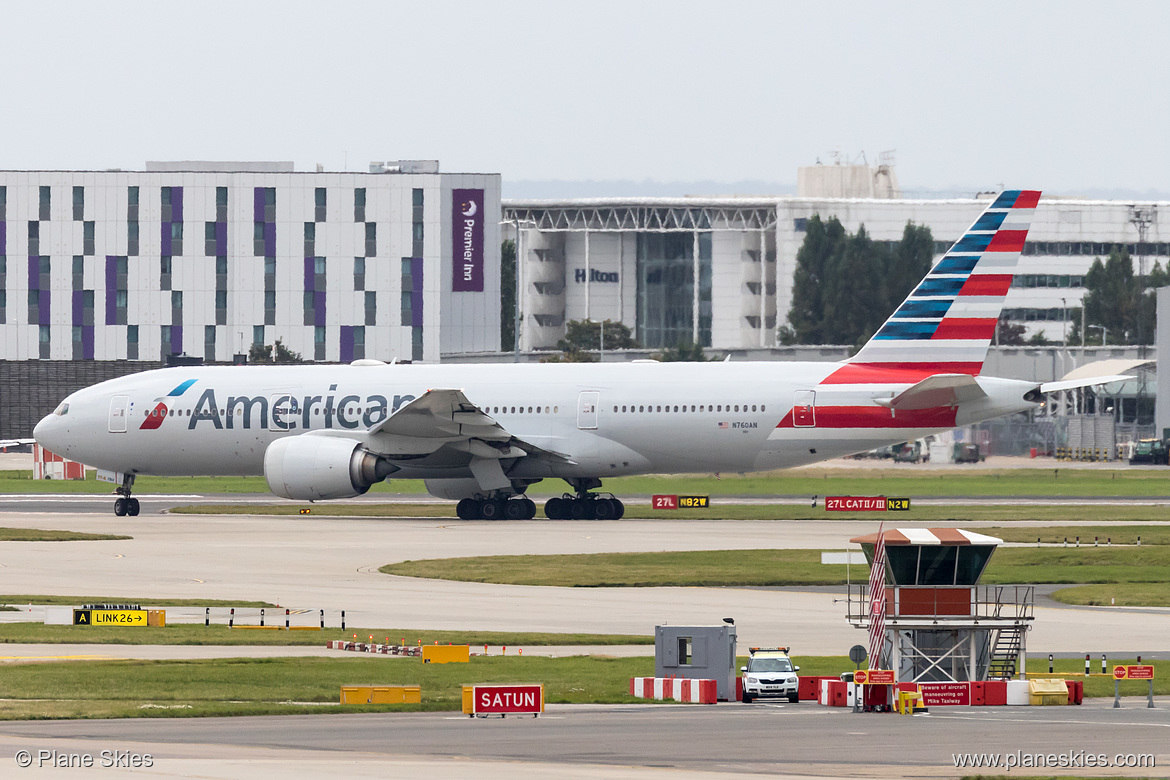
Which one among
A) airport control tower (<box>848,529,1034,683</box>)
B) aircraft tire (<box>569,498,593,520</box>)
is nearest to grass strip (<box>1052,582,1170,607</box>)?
airport control tower (<box>848,529,1034,683</box>)

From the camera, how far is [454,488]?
4825 centimetres

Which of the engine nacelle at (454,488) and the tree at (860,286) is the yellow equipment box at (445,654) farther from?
the tree at (860,286)

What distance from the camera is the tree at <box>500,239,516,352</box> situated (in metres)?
152

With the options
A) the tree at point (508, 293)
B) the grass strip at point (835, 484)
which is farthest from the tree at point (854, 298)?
the grass strip at point (835, 484)

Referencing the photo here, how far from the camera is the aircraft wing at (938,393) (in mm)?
42562

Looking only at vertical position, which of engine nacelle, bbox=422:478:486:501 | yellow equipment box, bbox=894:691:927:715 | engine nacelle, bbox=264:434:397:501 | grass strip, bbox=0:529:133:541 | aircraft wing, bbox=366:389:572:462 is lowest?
yellow equipment box, bbox=894:691:927:715

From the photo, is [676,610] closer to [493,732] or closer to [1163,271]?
[493,732]

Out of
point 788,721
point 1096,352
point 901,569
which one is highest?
point 1096,352

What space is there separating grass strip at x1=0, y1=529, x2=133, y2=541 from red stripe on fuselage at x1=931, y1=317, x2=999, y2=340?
844 inches

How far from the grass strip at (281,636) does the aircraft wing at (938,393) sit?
19.9m

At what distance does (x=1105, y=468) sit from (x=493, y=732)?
6893 cm

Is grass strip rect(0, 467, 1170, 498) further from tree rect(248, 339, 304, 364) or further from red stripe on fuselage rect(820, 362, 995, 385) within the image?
tree rect(248, 339, 304, 364)

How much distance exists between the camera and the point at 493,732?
56.0 ft

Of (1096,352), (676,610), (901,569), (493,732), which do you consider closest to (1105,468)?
(1096,352)
